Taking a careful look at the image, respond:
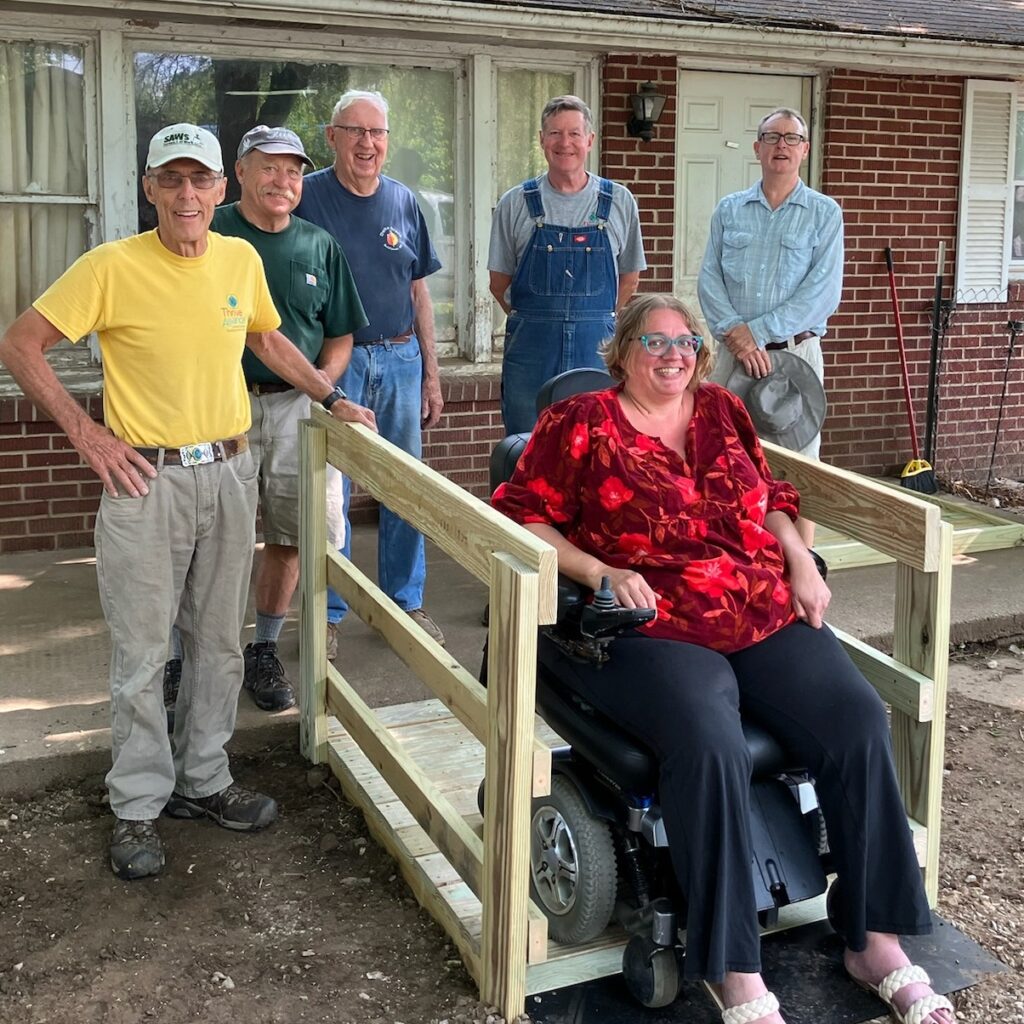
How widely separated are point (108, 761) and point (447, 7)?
3.70m

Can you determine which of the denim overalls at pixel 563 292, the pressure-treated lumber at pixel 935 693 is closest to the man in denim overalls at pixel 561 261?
the denim overalls at pixel 563 292

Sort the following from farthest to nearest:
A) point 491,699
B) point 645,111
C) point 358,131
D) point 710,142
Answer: point 710,142 < point 645,111 < point 358,131 < point 491,699

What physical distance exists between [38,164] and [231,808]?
370 cm

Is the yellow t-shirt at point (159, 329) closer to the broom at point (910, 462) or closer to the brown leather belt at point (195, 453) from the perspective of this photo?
the brown leather belt at point (195, 453)

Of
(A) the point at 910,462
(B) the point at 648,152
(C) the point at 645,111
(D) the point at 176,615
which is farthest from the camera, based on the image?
(A) the point at 910,462

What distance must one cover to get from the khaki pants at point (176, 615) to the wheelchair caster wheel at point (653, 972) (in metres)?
1.43

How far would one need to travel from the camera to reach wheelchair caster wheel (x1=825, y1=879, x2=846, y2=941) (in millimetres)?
2953

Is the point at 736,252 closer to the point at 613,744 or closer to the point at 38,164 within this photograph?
the point at 613,744

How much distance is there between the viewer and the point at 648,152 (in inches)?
285

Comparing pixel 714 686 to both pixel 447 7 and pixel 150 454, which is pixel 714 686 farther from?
pixel 447 7

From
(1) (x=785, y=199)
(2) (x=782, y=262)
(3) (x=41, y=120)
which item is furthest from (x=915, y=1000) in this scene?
(3) (x=41, y=120)

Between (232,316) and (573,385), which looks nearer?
(232,316)

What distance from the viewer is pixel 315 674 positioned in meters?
4.10

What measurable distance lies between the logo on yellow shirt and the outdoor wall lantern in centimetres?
408
